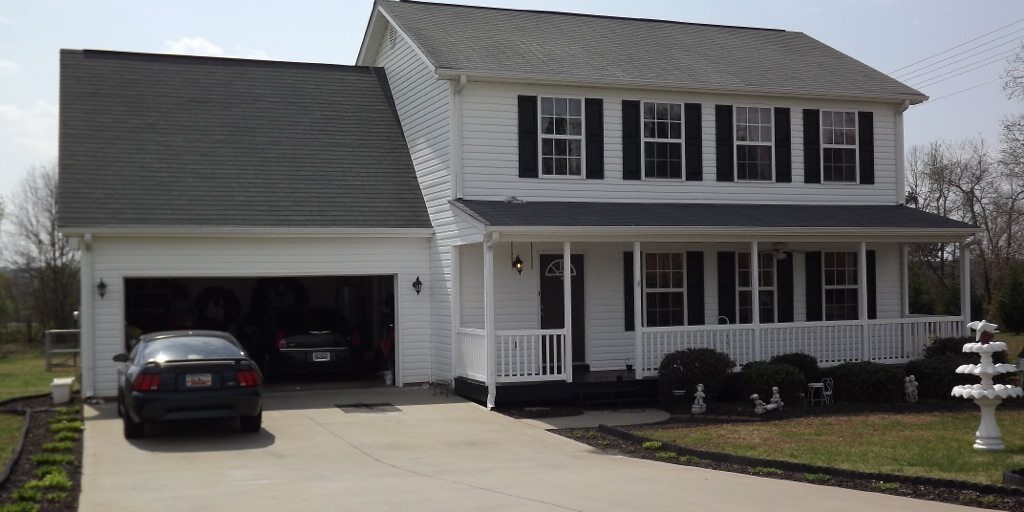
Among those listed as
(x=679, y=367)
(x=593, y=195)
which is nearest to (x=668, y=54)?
(x=593, y=195)

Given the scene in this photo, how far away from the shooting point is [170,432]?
13.7 m

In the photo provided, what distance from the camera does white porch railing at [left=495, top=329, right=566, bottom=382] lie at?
16.4 m

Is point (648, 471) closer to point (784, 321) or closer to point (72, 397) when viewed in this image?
point (784, 321)

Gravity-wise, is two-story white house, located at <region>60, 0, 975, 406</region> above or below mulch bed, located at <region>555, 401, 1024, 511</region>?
above

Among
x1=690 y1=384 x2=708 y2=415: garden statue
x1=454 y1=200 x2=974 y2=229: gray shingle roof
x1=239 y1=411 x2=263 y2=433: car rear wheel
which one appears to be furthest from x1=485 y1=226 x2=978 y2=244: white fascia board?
x1=239 y1=411 x2=263 y2=433: car rear wheel

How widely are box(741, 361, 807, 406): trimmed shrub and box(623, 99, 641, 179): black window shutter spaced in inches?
169

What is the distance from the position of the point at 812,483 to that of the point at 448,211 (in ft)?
29.7

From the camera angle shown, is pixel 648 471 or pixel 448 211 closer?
pixel 648 471

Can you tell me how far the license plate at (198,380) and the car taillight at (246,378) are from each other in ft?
1.12

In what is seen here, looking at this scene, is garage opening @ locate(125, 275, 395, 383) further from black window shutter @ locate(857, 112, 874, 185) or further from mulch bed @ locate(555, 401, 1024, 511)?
black window shutter @ locate(857, 112, 874, 185)

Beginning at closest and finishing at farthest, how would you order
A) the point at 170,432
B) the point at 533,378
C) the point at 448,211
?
the point at 170,432, the point at 533,378, the point at 448,211

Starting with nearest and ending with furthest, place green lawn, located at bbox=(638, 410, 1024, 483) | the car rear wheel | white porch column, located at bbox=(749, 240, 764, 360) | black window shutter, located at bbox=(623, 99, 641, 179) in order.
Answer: green lawn, located at bbox=(638, 410, 1024, 483), the car rear wheel, white porch column, located at bbox=(749, 240, 764, 360), black window shutter, located at bbox=(623, 99, 641, 179)

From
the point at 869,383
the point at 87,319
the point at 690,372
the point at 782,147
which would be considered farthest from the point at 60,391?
the point at 782,147

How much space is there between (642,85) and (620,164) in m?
1.48
